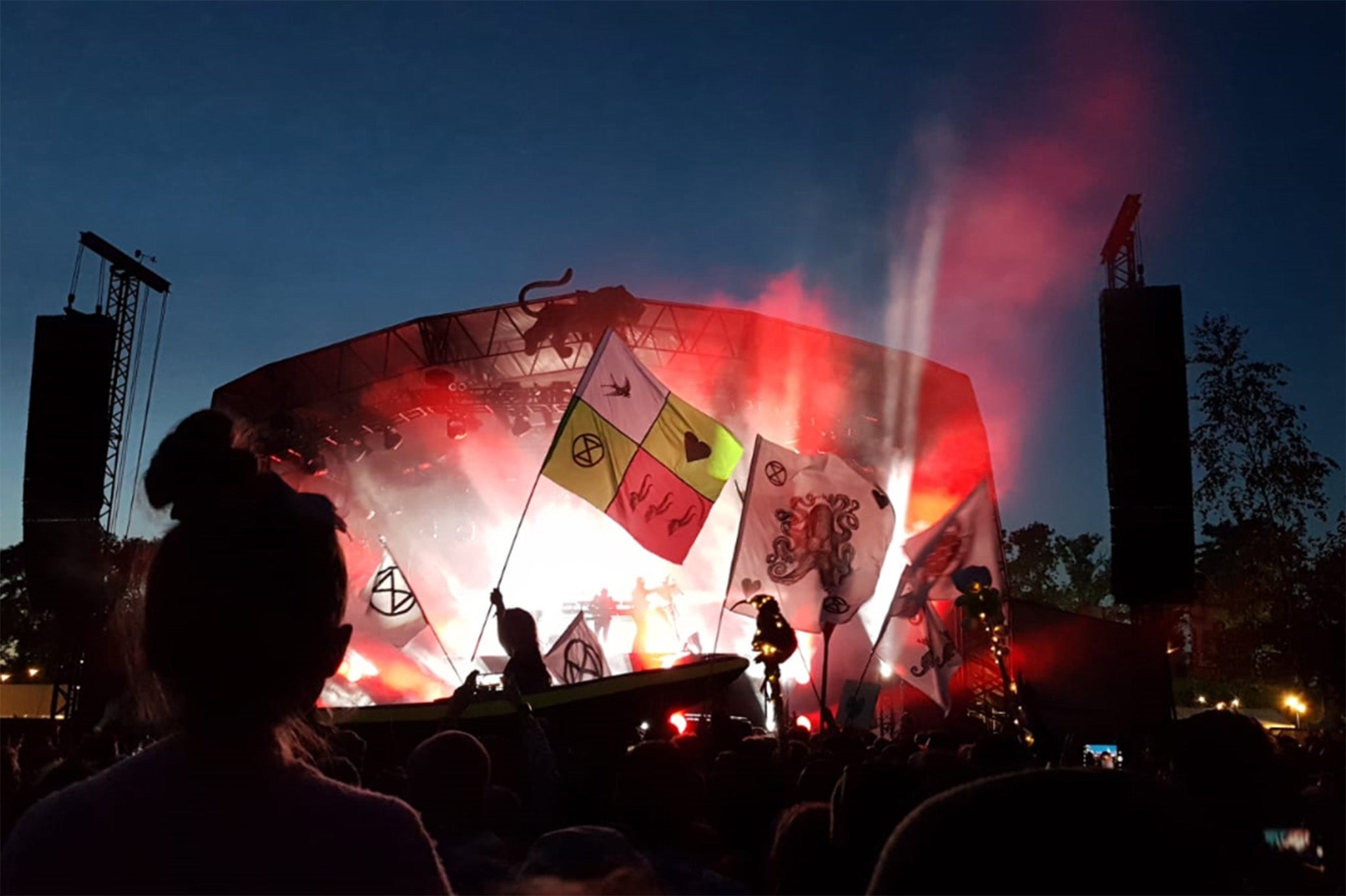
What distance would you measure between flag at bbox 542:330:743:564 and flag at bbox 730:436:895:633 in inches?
21.8

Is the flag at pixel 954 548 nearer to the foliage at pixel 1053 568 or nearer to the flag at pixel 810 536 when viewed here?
the flag at pixel 810 536

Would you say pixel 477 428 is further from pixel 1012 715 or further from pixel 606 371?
pixel 1012 715

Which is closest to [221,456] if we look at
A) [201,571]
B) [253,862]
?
[201,571]

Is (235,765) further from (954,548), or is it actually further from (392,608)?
(954,548)

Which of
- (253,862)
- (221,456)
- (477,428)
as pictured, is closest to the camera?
(253,862)

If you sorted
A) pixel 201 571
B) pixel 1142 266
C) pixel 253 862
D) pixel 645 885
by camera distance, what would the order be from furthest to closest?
pixel 1142 266 < pixel 645 885 < pixel 201 571 < pixel 253 862

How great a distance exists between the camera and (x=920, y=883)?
39.2 inches

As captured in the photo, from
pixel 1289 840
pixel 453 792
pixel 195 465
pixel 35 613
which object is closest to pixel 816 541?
pixel 453 792

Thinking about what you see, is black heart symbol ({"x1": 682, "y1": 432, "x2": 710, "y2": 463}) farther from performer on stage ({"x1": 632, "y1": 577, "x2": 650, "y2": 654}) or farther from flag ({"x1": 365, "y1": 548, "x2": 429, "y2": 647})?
performer on stage ({"x1": 632, "y1": 577, "x2": 650, "y2": 654})

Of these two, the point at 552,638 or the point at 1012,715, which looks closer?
the point at 1012,715

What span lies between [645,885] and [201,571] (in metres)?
1.32

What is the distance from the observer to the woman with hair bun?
1248mm

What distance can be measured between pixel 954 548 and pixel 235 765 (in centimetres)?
1221

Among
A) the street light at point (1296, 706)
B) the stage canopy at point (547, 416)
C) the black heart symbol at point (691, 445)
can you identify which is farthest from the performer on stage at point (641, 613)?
the street light at point (1296, 706)
